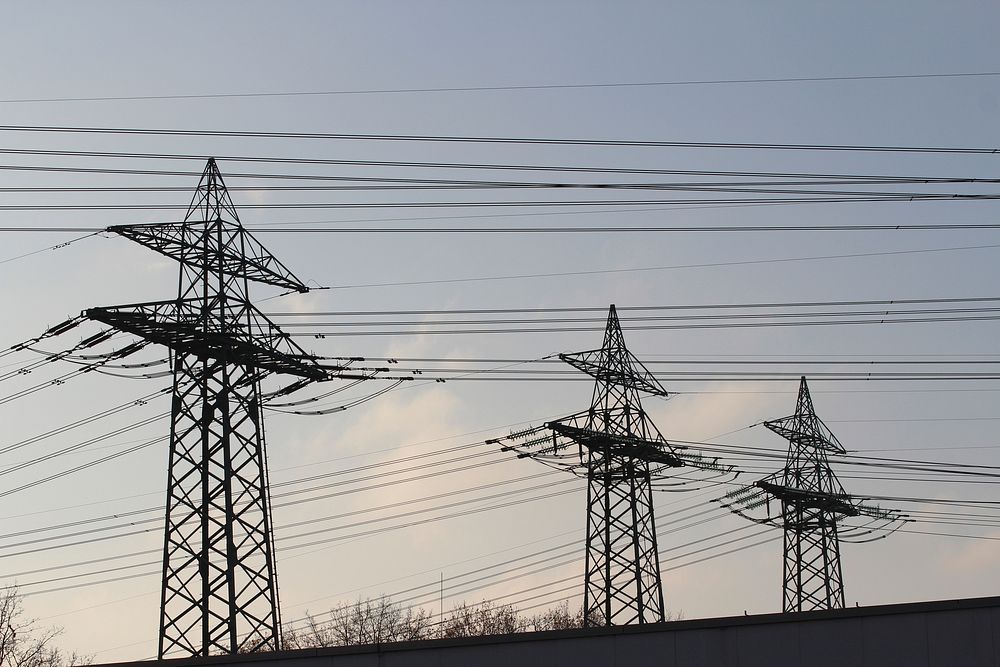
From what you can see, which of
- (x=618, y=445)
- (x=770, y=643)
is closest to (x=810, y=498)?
(x=618, y=445)

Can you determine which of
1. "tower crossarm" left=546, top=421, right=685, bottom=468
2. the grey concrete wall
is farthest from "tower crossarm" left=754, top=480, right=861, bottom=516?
the grey concrete wall

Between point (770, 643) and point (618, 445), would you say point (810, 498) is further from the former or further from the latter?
point (770, 643)

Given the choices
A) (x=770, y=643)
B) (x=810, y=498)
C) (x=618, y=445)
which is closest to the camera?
(x=770, y=643)

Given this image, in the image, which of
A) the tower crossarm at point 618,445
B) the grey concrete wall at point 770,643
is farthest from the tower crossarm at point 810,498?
the grey concrete wall at point 770,643

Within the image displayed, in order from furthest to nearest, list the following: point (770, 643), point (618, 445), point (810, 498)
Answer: point (810, 498) → point (618, 445) → point (770, 643)

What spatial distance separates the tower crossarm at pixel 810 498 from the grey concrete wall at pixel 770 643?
109 feet

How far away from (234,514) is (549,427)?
1687 centimetres

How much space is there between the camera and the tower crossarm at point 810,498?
55562mm

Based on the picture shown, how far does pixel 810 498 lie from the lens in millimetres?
55875

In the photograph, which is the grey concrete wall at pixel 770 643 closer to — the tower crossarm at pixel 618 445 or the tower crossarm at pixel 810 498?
the tower crossarm at pixel 618 445

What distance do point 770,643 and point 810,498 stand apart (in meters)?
34.4

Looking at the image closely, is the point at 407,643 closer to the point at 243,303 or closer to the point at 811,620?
the point at 811,620

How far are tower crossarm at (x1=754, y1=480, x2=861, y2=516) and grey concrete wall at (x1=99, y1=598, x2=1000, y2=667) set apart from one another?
109ft

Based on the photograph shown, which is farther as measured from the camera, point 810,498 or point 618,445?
point 810,498
